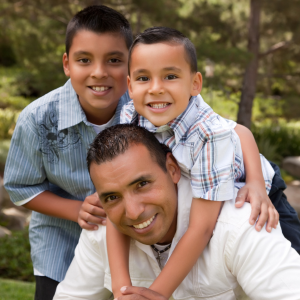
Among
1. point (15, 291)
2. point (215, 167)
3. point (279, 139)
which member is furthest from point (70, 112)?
point (279, 139)

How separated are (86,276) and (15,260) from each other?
4.35m

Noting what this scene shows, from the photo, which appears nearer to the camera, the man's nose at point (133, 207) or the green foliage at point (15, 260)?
the man's nose at point (133, 207)

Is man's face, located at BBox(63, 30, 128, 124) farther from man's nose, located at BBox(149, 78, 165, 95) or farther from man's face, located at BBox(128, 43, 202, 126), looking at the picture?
man's nose, located at BBox(149, 78, 165, 95)

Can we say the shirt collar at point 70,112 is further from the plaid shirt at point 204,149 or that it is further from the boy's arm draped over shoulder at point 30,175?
the plaid shirt at point 204,149

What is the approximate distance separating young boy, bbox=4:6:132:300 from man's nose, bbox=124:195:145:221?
0.86 m

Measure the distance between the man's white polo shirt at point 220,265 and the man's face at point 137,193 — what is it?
0.51 feet

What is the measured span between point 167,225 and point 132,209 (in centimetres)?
27

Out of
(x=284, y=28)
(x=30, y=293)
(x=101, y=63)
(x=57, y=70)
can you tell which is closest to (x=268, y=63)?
(x=284, y=28)

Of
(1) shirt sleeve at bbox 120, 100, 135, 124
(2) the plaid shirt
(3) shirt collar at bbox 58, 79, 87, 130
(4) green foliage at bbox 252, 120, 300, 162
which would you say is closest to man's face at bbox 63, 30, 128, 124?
(3) shirt collar at bbox 58, 79, 87, 130

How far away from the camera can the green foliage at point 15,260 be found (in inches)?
256

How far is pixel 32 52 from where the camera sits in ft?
30.4

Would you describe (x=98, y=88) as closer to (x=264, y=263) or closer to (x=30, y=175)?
(x=30, y=175)

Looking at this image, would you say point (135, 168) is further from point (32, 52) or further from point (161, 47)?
point (32, 52)

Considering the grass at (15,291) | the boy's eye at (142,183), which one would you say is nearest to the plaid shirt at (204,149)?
the boy's eye at (142,183)
